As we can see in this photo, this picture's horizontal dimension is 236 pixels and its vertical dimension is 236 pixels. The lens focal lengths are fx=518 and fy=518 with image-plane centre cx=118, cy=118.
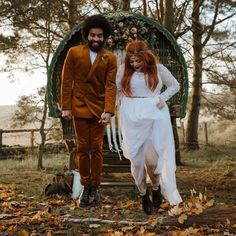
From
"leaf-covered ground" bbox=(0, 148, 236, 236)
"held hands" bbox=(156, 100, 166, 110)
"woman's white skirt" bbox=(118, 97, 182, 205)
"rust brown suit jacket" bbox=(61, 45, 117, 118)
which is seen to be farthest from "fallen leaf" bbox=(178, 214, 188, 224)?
"rust brown suit jacket" bbox=(61, 45, 117, 118)

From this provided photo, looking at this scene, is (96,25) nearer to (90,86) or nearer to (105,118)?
(90,86)

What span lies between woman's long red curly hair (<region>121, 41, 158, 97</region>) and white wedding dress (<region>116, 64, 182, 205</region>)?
0.17ft

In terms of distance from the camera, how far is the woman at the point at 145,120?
17.5ft

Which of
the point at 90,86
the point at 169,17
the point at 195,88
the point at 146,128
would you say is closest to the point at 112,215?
the point at 146,128

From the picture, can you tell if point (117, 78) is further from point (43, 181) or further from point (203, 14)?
point (203, 14)

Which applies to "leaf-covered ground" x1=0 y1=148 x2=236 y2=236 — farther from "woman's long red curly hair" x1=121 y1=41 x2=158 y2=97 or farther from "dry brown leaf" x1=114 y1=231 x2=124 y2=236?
"woman's long red curly hair" x1=121 y1=41 x2=158 y2=97

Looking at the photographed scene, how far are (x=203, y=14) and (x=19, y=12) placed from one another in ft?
19.3

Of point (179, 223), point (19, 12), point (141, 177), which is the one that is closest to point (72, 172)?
point (141, 177)

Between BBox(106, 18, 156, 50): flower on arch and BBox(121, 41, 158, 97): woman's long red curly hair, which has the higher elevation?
BBox(106, 18, 156, 50): flower on arch

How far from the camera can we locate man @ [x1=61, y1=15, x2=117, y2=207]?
556cm

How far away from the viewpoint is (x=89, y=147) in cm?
574

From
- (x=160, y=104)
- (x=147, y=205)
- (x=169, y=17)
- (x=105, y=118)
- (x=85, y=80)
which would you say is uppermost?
(x=169, y=17)

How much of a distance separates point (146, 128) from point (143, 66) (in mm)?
649

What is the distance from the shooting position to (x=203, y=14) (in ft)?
52.3
